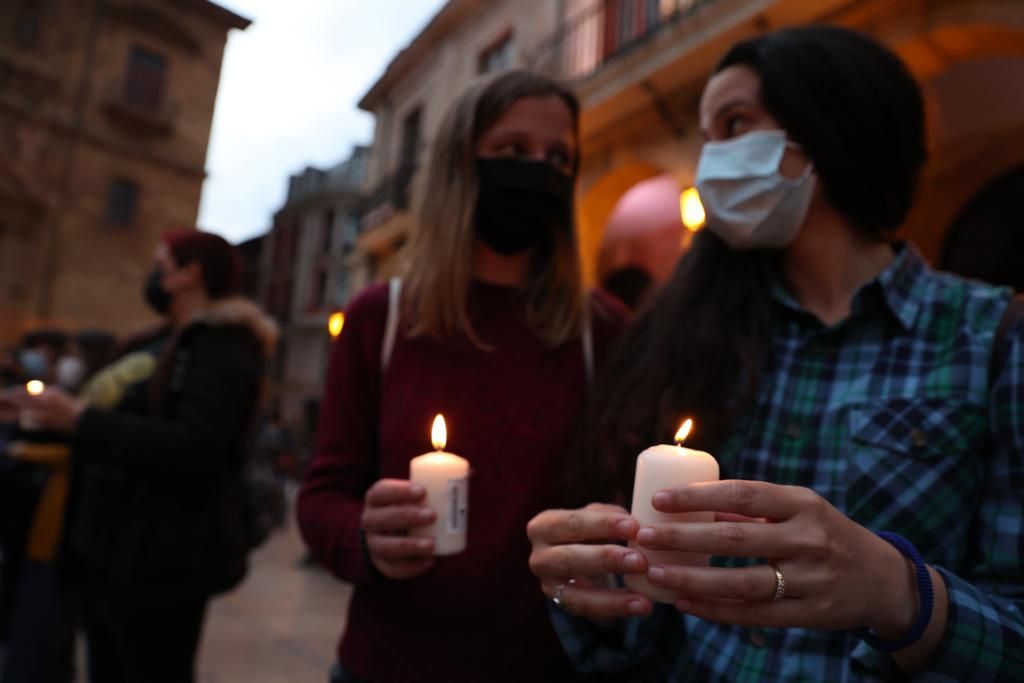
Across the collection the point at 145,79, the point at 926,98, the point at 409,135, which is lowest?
the point at 926,98

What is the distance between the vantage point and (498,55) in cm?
1044

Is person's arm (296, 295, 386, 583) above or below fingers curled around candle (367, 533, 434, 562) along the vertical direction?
above

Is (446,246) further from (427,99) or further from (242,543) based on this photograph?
(427,99)

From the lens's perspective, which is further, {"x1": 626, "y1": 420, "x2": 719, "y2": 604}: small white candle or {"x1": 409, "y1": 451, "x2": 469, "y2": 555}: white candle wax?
{"x1": 409, "y1": 451, "x2": 469, "y2": 555}: white candle wax

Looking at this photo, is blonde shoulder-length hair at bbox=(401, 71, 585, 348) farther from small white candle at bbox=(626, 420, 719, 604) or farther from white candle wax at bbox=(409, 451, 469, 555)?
small white candle at bbox=(626, 420, 719, 604)

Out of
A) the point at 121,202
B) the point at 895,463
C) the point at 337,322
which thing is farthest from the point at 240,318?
the point at 121,202

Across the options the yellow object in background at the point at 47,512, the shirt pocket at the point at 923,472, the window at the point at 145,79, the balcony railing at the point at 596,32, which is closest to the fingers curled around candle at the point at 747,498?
the shirt pocket at the point at 923,472

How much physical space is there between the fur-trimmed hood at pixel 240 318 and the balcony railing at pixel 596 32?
545 cm

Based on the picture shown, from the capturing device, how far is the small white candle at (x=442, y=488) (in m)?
1.04

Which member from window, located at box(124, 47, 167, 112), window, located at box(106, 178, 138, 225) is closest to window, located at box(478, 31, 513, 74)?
window, located at box(124, 47, 167, 112)

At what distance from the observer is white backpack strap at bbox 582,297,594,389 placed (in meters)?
1.50

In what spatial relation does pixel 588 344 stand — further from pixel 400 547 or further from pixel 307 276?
pixel 307 276

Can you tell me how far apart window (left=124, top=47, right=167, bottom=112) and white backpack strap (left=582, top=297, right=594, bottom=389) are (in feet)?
63.1

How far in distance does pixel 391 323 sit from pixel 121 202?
1892 cm
